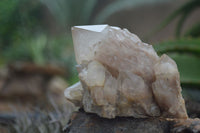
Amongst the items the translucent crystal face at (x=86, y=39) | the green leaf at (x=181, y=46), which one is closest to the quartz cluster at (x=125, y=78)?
the translucent crystal face at (x=86, y=39)

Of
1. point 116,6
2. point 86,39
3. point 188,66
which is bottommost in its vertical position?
point 188,66

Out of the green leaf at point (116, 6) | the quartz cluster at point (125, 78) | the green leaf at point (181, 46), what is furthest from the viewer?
the green leaf at point (116, 6)

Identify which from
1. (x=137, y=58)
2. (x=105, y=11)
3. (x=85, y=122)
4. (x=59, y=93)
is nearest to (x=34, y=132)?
(x=85, y=122)

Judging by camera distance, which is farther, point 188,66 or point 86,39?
point 188,66

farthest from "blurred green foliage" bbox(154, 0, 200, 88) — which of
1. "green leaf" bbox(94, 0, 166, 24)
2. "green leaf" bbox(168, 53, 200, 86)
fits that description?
"green leaf" bbox(94, 0, 166, 24)

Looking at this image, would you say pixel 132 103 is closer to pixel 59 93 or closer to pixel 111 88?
pixel 111 88

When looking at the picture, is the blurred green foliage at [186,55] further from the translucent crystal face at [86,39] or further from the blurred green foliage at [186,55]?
the translucent crystal face at [86,39]

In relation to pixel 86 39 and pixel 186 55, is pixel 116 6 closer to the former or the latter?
pixel 186 55

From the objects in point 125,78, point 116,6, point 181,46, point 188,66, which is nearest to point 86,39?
point 125,78
